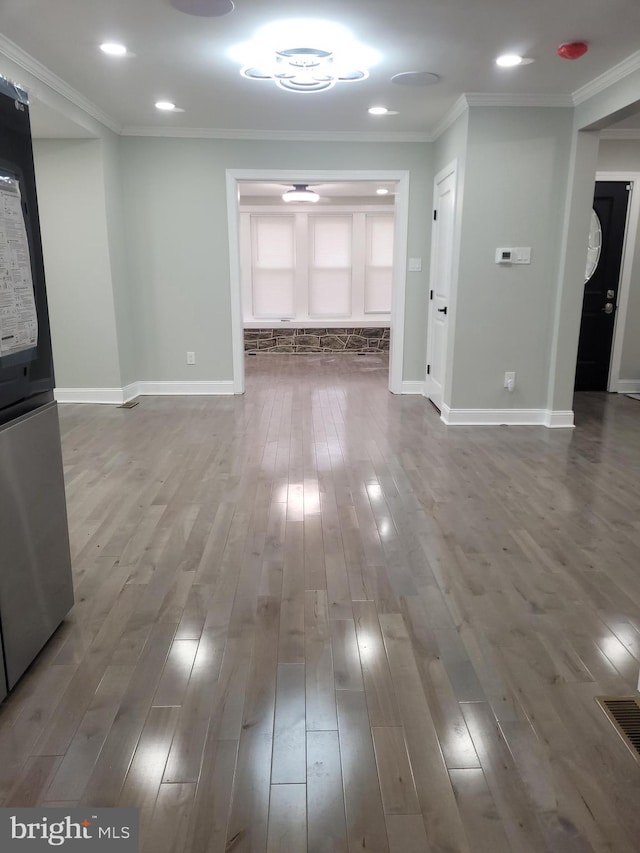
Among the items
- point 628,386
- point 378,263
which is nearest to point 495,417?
A: point 628,386

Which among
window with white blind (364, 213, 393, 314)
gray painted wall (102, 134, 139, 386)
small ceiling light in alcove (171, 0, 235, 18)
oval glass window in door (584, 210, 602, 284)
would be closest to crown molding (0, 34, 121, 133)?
gray painted wall (102, 134, 139, 386)

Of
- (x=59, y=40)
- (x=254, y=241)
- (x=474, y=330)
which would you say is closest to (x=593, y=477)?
(x=474, y=330)

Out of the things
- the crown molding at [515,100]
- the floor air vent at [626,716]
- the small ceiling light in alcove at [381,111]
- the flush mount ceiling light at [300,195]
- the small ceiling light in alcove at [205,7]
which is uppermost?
the small ceiling light in alcove at [381,111]

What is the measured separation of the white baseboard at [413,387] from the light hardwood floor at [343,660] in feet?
8.10

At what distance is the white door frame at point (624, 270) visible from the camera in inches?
237

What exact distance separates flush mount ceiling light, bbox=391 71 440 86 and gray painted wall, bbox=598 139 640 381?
8.91 feet

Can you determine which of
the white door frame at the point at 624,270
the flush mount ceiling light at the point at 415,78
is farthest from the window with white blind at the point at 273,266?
the flush mount ceiling light at the point at 415,78

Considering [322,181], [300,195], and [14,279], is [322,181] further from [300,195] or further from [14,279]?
[14,279]

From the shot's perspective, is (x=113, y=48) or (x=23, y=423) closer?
(x=23, y=423)

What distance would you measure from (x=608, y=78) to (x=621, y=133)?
1.96 meters

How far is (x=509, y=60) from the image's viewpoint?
12.3 ft

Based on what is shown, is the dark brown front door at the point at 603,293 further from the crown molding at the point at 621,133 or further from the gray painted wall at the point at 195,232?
the gray painted wall at the point at 195,232

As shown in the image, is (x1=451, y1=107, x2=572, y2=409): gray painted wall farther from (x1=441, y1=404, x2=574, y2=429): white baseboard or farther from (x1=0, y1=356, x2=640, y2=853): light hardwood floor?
(x1=0, y1=356, x2=640, y2=853): light hardwood floor

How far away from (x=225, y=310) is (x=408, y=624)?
454 cm
